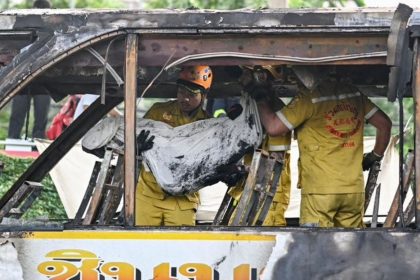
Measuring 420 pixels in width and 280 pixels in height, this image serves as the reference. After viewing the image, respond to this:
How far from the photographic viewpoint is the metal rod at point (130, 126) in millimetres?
5180

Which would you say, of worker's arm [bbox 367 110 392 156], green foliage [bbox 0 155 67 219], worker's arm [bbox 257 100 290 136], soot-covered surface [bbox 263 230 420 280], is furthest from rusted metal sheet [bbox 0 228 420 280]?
green foliage [bbox 0 155 67 219]

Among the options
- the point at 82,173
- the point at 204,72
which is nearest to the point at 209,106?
the point at 82,173

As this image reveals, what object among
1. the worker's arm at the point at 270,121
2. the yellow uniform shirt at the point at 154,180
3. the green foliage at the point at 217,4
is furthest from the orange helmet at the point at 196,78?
the green foliage at the point at 217,4

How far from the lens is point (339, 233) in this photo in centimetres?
511

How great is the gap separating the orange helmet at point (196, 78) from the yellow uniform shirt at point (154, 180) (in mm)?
268

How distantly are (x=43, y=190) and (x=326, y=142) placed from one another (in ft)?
14.2

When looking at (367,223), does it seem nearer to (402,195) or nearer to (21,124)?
(402,195)

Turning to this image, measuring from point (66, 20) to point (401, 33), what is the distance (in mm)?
1669

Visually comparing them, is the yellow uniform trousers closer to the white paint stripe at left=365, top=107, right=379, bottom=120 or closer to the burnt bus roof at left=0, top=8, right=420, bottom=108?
the white paint stripe at left=365, top=107, right=379, bottom=120

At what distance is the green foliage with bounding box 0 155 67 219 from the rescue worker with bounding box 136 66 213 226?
2.75 metres

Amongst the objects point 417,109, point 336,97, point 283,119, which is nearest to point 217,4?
point 336,97

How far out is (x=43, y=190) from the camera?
32.1 ft

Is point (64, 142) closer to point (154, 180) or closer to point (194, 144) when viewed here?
point (154, 180)

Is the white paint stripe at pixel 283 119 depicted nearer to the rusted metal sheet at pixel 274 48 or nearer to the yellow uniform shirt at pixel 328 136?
the yellow uniform shirt at pixel 328 136
